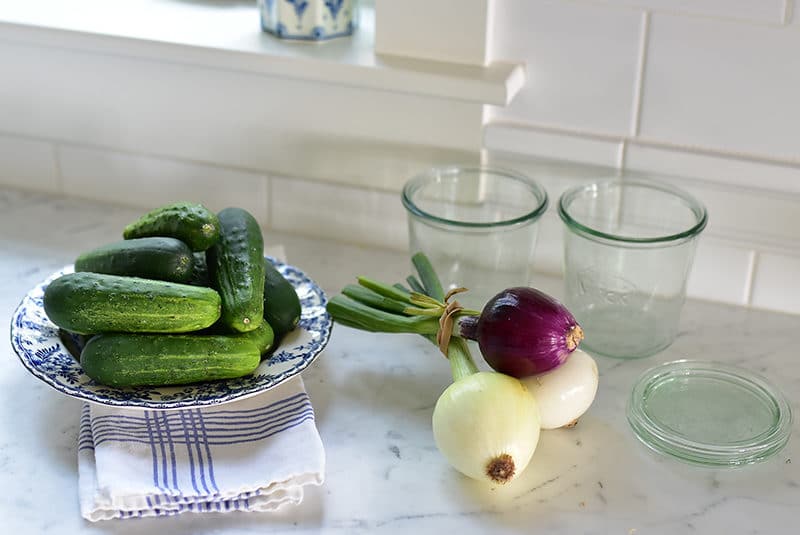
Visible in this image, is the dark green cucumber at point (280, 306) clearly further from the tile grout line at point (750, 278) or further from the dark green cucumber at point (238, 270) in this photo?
the tile grout line at point (750, 278)

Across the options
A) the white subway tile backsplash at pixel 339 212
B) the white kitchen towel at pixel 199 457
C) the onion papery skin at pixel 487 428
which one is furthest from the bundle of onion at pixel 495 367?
the white subway tile backsplash at pixel 339 212

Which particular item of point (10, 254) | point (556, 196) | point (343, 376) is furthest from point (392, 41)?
point (10, 254)

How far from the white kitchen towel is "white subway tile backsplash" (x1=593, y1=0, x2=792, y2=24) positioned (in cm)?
52

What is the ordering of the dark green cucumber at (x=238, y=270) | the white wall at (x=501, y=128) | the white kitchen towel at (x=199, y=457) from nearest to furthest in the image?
the white kitchen towel at (x=199, y=457), the dark green cucumber at (x=238, y=270), the white wall at (x=501, y=128)

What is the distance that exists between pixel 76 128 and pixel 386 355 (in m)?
0.53

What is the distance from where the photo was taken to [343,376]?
101cm

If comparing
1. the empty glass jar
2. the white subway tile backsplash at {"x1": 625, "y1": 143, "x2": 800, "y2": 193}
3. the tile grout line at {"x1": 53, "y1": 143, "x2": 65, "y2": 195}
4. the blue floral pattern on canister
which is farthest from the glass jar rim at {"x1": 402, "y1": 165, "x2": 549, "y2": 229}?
the tile grout line at {"x1": 53, "y1": 143, "x2": 65, "y2": 195}

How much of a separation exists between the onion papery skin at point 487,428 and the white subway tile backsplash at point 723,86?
38cm

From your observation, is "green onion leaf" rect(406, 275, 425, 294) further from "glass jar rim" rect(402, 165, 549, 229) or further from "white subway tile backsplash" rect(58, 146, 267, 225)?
"white subway tile backsplash" rect(58, 146, 267, 225)

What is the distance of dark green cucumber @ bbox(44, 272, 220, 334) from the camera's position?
895 millimetres

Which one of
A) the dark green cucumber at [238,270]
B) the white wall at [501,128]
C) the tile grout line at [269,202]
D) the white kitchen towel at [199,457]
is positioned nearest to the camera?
the white kitchen towel at [199,457]

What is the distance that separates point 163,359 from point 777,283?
2.15 ft

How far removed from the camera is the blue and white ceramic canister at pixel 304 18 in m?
1.14

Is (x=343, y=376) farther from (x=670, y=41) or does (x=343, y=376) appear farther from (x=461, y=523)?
(x=670, y=41)
